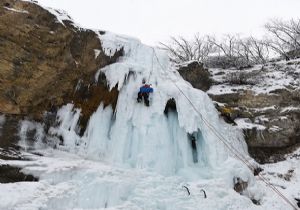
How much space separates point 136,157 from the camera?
8961mm

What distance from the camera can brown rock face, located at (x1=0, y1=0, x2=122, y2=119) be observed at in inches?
325

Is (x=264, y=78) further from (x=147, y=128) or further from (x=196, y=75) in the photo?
(x=147, y=128)

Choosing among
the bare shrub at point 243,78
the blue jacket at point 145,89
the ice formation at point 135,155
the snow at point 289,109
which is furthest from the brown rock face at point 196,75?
the blue jacket at point 145,89

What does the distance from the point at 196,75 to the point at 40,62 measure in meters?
8.26

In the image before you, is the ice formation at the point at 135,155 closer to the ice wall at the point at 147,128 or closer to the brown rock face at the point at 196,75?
the ice wall at the point at 147,128

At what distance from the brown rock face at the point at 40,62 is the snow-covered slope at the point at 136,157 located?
1.53 ft

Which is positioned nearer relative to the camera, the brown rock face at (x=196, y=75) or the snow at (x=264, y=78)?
the snow at (x=264, y=78)

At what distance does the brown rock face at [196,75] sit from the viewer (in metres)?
14.8

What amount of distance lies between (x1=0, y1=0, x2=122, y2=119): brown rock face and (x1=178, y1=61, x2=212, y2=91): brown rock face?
228 inches

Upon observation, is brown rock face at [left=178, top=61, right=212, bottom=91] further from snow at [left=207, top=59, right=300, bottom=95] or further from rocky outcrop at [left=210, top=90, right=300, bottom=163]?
rocky outcrop at [left=210, top=90, right=300, bottom=163]

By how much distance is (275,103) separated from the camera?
13141 millimetres

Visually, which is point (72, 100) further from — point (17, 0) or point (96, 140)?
point (17, 0)

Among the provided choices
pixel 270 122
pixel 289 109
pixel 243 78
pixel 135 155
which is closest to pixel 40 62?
pixel 135 155

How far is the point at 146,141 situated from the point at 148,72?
280cm
